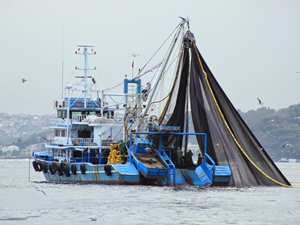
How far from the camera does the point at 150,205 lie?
101 ft

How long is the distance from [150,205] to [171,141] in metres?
12.4

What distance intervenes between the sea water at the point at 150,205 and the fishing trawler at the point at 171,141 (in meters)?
0.94

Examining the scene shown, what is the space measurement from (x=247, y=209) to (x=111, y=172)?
1176 centimetres

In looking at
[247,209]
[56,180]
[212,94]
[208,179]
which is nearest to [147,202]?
[247,209]

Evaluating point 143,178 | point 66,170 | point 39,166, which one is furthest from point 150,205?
point 39,166

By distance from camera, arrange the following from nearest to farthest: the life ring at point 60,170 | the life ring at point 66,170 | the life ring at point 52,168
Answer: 1. the life ring at point 66,170
2. the life ring at point 60,170
3. the life ring at point 52,168

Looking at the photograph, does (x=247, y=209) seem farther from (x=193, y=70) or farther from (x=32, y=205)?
(x=193, y=70)

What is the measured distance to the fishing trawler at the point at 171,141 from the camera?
126 ft

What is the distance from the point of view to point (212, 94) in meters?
39.7

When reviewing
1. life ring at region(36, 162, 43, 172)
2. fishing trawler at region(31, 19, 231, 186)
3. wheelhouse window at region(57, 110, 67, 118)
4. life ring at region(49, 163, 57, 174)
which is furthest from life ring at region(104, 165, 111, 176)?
life ring at region(36, 162, 43, 172)

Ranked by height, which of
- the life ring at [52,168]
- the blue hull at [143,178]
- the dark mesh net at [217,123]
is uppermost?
the dark mesh net at [217,123]

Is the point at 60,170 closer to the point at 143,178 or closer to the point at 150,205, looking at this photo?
the point at 143,178

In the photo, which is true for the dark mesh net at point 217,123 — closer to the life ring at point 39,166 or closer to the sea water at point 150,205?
the sea water at point 150,205

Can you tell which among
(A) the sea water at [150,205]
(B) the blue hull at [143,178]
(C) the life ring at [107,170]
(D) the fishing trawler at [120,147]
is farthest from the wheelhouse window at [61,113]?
(C) the life ring at [107,170]
